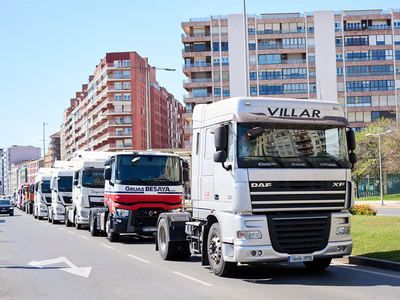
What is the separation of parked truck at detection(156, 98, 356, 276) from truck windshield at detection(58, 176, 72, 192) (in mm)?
25209

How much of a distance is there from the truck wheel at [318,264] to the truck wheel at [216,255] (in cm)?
184

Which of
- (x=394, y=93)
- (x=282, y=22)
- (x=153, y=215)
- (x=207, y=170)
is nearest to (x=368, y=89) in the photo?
(x=394, y=93)

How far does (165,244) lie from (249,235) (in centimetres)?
452

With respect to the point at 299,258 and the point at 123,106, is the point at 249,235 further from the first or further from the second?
the point at 123,106

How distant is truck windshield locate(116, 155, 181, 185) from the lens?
20188mm

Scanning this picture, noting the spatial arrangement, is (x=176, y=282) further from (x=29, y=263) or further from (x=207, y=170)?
(x=29, y=263)

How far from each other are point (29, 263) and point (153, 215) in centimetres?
562

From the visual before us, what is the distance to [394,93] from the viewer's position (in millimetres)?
96125

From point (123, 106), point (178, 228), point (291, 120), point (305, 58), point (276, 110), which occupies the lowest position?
point (178, 228)

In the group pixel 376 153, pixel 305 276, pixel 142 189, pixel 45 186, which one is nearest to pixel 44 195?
pixel 45 186

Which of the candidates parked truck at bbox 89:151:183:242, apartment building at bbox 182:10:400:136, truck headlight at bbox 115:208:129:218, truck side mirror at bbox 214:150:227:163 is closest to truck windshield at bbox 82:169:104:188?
parked truck at bbox 89:151:183:242

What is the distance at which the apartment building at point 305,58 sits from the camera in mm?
95938

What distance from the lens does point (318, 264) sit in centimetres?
1280

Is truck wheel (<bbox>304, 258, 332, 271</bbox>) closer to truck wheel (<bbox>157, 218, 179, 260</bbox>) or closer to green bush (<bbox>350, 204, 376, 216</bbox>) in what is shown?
truck wheel (<bbox>157, 218, 179, 260</bbox>)
